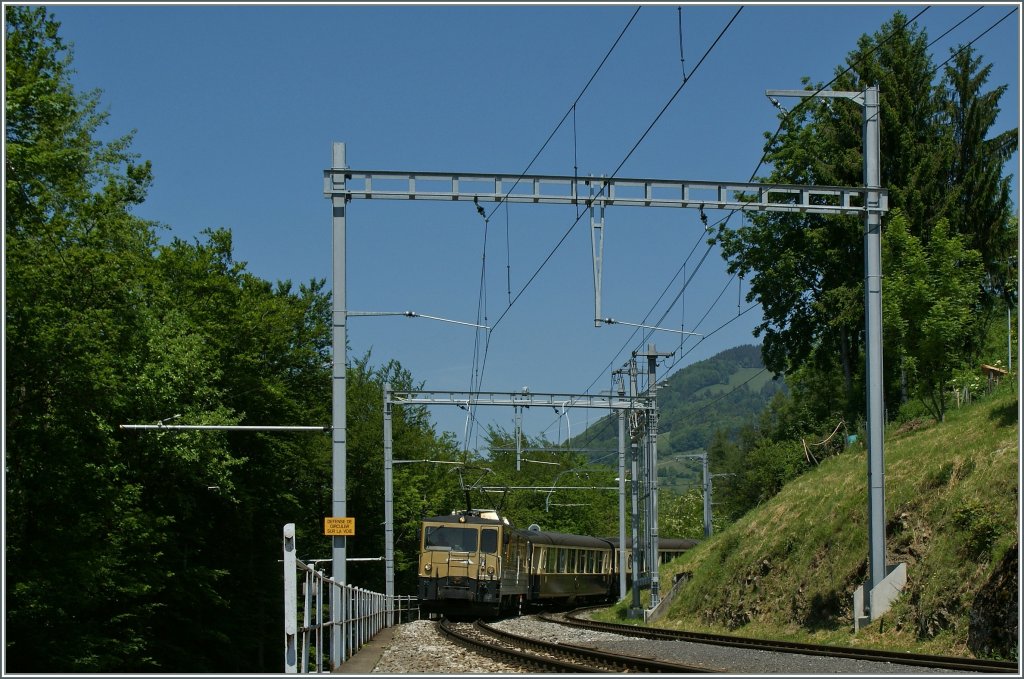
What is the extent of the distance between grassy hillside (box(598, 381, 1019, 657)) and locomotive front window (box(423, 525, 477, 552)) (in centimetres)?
697

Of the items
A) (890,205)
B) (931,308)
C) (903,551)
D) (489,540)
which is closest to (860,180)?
(890,205)

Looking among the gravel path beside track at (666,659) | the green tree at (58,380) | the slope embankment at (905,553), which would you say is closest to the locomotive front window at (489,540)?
the slope embankment at (905,553)

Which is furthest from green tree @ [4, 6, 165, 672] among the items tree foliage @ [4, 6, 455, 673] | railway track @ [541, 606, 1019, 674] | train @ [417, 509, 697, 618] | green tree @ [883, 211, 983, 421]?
green tree @ [883, 211, 983, 421]

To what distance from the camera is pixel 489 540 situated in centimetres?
3853

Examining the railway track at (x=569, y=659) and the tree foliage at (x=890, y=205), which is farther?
the tree foliage at (x=890, y=205)

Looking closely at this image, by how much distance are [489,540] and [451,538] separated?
1.20 metres

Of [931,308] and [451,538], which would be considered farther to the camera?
[451,538]

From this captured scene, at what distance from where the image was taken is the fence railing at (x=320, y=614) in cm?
1219

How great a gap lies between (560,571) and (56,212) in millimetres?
26355

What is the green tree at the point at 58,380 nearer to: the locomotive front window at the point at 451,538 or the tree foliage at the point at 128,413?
the tree foliage at the point at 128,413

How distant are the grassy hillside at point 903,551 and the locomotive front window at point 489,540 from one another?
627cm

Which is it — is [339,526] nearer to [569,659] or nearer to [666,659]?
[569,659]

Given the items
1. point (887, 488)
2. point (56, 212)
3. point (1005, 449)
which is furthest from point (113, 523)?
point (1005, 449)

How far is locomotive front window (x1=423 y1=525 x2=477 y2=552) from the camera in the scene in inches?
1508
